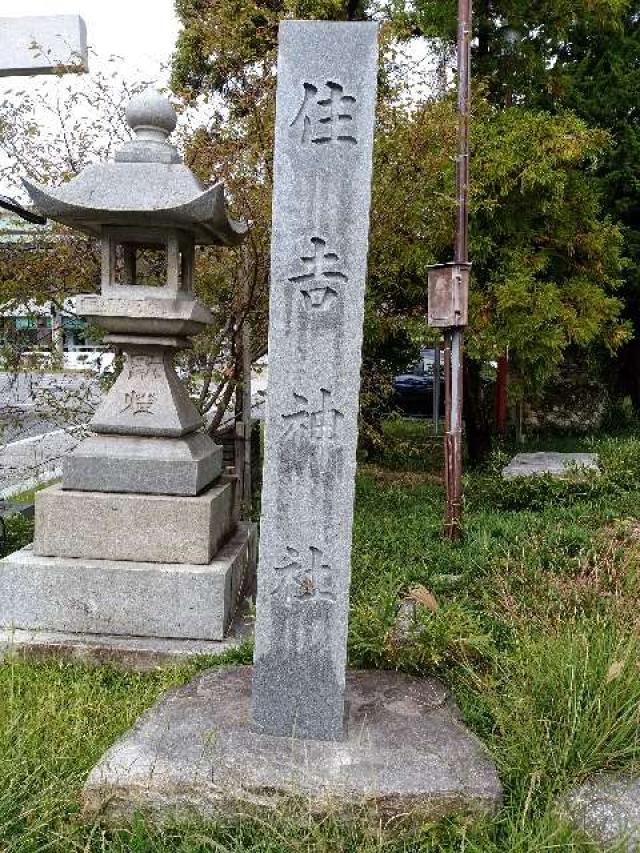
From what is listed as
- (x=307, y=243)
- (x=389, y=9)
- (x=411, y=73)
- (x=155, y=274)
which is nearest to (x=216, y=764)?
(x=307, y=243)

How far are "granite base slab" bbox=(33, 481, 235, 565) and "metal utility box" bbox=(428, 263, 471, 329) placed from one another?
2616 mm

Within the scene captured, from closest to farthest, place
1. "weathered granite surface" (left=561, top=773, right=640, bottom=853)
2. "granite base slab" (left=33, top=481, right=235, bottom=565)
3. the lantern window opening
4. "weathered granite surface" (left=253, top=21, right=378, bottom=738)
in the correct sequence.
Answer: "weathered granite surface" (left=561, top=773, right=640, bottom=853)
"weathered granite surface" (left=253, top=21, right=378, bottom=738)
"granite base slab" (left=33, top=481, right=235, bottom=565)
the lantern window opening

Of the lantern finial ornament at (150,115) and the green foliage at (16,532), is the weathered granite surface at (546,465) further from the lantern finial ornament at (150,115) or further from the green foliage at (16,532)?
the lantern finial ornament at (150,115)

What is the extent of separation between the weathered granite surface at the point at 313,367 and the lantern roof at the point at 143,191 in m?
1.51

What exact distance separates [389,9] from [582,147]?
10.9ft

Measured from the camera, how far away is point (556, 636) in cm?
351

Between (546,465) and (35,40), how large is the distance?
6.64m

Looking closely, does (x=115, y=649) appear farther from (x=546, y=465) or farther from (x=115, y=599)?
(x=546, y=465)

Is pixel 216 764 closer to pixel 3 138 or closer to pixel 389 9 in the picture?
pixel 3 138

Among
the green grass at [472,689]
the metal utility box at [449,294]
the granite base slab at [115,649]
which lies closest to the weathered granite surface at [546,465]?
the green grass at [472,689]

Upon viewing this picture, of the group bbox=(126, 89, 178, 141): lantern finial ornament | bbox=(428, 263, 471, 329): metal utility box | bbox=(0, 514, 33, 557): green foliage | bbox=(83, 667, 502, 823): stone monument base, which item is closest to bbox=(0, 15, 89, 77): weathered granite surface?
bbox=(126, 89, 178, 141): lantern finial ornament

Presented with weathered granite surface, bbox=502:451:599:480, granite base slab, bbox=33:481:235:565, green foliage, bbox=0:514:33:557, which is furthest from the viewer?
weathered granite surface, bbox=502:451:599:480

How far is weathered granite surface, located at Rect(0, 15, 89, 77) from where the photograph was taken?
183 inches

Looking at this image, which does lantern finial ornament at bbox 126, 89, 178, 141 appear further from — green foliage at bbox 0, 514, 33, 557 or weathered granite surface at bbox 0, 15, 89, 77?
green foliage at bbox 0, 514, 33, 557
